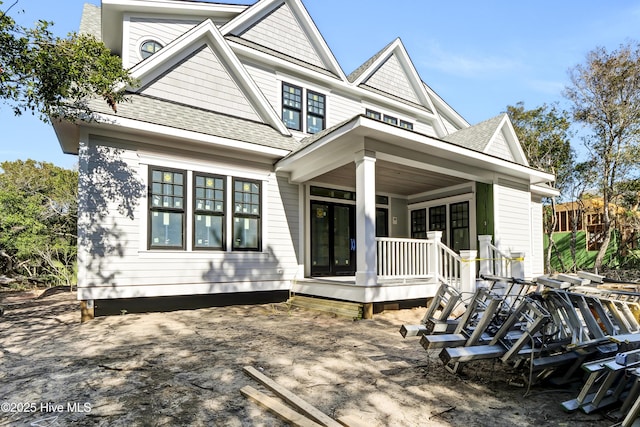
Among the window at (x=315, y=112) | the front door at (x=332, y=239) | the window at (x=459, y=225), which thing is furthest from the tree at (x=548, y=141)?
the window at (x=315, y=112)

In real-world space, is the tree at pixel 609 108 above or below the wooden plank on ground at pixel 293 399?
above

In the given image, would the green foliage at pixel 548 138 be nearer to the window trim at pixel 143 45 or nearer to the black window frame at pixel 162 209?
the window trim at pixel 143 45

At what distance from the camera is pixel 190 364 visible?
12.7 feet

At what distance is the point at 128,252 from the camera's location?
6715mm

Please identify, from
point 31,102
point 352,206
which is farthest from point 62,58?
point 352,206

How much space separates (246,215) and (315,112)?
4.21 metres

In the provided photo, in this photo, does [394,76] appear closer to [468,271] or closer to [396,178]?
[396,178]

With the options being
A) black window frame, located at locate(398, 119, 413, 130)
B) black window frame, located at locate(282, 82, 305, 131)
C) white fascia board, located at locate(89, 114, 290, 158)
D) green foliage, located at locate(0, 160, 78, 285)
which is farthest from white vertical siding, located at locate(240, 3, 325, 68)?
green foliage, located at locate(0, 160, 78, 285)

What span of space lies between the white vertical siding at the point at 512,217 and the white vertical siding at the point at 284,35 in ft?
21.1

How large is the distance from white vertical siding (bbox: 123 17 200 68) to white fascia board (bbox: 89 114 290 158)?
8.17ft

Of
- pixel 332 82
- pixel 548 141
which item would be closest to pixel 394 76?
pixel 332 82

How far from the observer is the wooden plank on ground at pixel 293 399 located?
97.8 inches

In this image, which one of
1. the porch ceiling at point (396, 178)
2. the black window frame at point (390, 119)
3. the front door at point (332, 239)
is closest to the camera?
the porch ceiling at point (396, 178)

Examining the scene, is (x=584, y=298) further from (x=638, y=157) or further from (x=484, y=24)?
(x=638, y=157)
